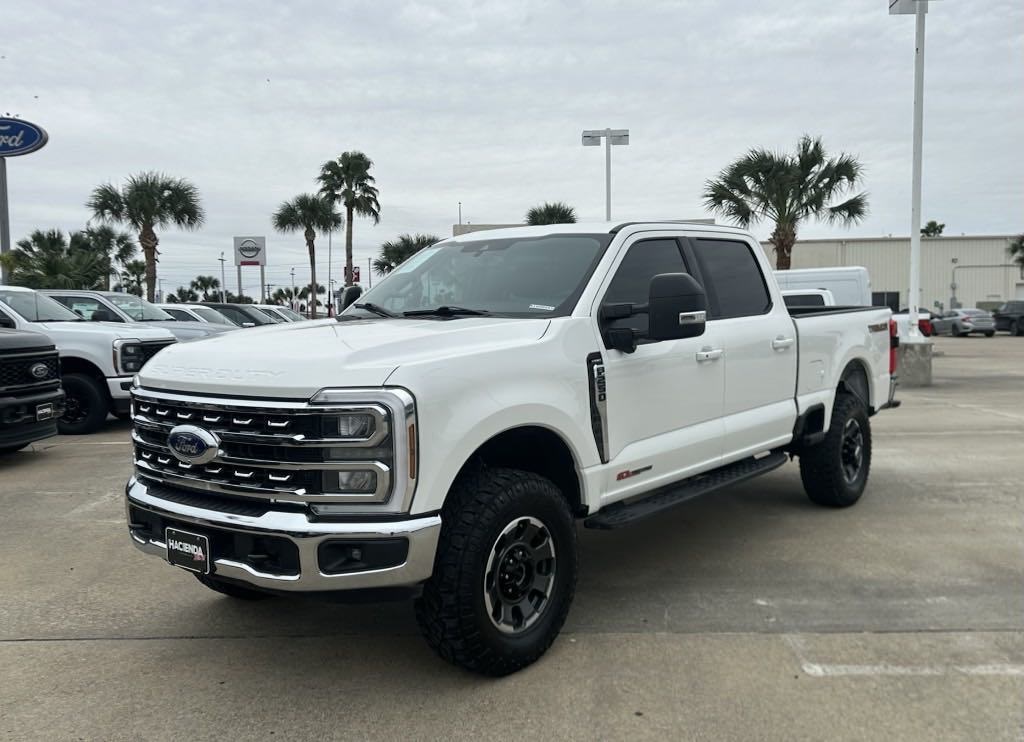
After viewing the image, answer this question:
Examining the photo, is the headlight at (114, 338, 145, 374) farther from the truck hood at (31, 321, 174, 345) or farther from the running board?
the running board

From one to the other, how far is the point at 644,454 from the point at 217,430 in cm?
200

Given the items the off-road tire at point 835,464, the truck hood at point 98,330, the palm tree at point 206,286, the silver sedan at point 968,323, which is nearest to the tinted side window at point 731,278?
the off-road tire at point 835,464

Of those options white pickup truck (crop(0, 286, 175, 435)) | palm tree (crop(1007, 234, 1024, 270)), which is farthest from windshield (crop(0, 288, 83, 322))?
palm tree (crop(1007, 234, 1024, 270))

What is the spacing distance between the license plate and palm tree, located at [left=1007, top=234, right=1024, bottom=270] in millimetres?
56408

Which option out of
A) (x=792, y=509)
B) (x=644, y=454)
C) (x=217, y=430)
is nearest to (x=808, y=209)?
(x=792, y=509)

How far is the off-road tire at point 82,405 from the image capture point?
9938 millimetres

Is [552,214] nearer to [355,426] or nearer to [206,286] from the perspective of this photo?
[355,426]

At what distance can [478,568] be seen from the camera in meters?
3.09

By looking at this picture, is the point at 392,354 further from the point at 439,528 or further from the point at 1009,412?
the point at 1009,412

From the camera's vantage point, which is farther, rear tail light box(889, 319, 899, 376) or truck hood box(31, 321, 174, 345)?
truck hood box(31, 321, 174, 345)

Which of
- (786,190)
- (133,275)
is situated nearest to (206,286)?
(133,275)

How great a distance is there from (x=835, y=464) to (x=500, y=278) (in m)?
2.99

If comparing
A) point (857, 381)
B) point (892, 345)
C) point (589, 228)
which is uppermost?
point (589, 228)

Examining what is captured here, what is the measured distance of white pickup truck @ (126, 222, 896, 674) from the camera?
2.89m
